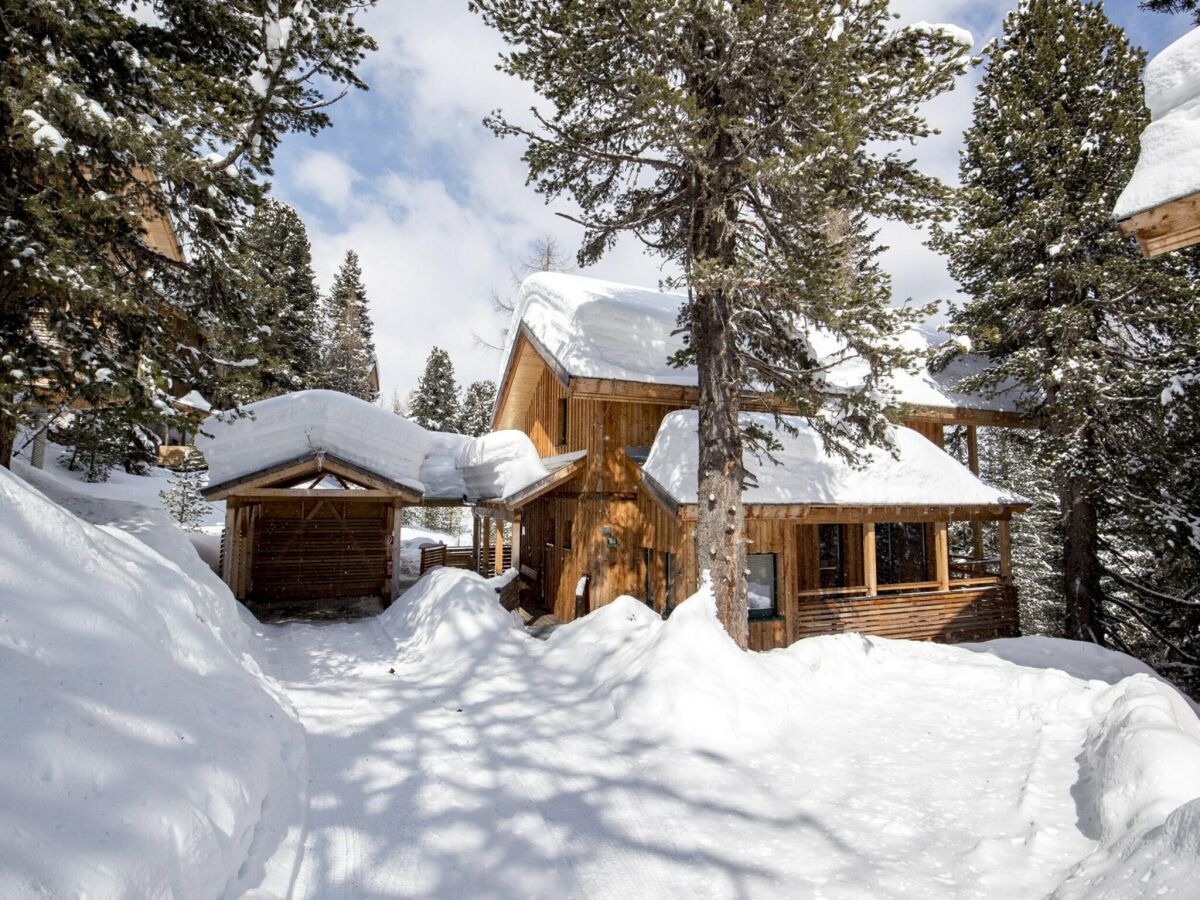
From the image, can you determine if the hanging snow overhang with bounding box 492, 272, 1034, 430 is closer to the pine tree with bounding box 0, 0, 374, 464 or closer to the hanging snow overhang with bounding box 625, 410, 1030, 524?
the hanging snow overhang with bounding box 625, 410, 1030, 524

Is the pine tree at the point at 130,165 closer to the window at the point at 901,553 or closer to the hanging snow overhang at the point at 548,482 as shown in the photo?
the hanging snow overhang at the point at 548,482

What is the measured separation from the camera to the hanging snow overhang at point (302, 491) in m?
11.0

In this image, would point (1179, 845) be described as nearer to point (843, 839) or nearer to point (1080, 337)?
point (843, 839)

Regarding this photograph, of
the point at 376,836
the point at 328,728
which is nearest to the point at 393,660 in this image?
the point at 328,728

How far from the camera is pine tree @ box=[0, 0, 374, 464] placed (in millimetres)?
5977

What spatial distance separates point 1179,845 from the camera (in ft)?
9.27

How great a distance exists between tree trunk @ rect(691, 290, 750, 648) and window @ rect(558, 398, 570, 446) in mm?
6462

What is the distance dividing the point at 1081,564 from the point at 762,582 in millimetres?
7241

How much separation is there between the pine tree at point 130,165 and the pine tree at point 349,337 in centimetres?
2528

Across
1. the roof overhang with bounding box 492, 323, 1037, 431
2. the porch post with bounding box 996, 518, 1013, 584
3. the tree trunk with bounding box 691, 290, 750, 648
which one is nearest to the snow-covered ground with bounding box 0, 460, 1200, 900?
the tree trunk with bounding box 691, 290, 750, 648

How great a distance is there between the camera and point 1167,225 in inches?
122

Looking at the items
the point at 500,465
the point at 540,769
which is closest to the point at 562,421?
the point at 500,465

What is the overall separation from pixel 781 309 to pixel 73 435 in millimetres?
11200

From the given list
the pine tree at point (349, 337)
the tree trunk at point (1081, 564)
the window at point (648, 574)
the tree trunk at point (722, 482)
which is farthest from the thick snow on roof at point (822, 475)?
the pine tree at point (349, 337)
